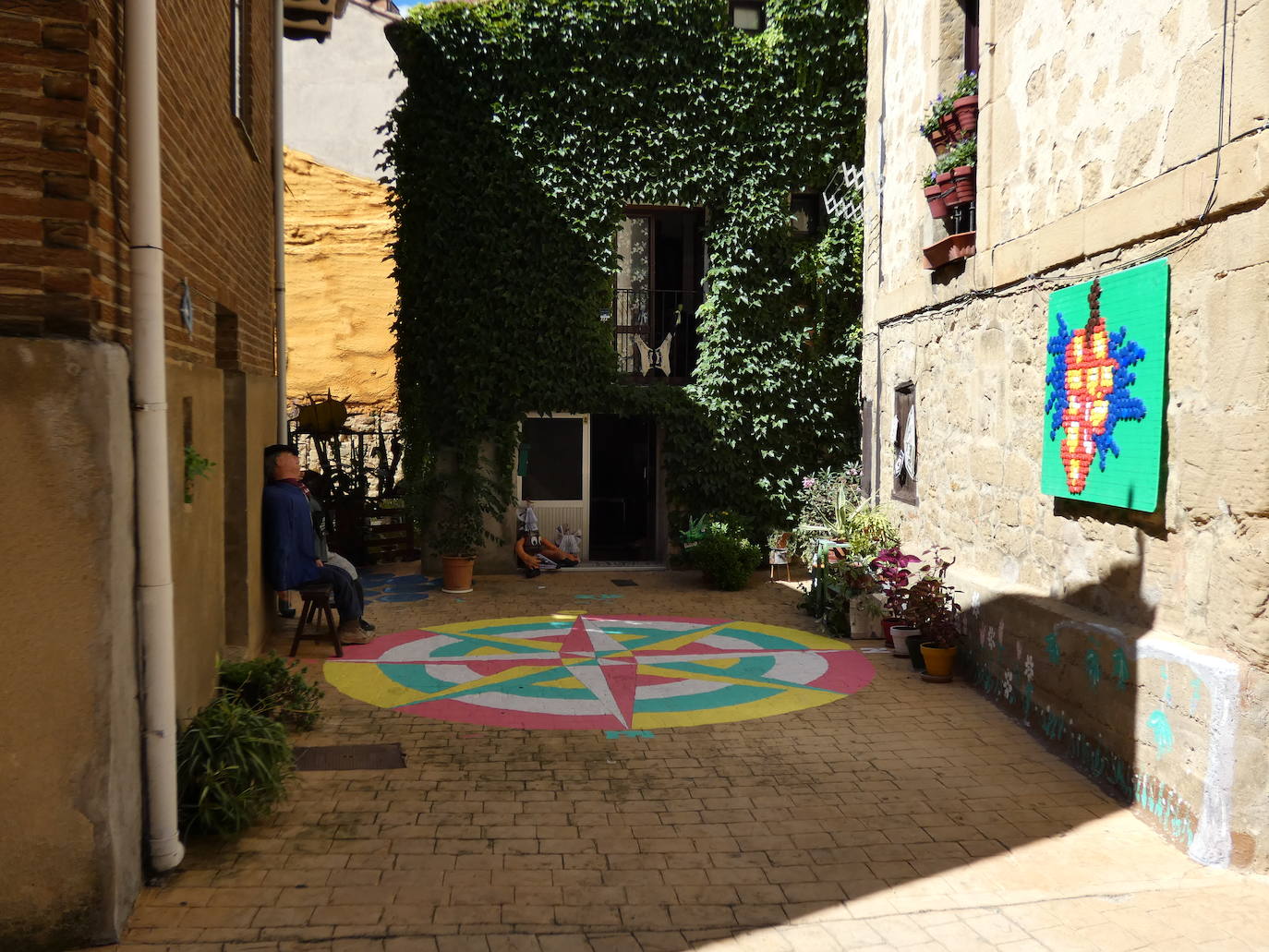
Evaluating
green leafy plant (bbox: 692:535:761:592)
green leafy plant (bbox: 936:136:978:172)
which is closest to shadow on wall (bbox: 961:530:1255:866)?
green leafy plant (bbox: 936:136:978:172)

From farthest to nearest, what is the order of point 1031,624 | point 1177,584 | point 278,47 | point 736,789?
point 278,47 → point 1031,624 → point 736,789 → point 1177,584

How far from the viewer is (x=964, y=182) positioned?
8.27 meters

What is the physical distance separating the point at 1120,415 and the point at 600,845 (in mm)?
3704

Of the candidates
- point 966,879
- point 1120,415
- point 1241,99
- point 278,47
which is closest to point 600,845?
point 966,879

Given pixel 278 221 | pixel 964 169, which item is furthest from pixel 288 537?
pixel 964 169

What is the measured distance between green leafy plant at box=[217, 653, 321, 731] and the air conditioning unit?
786 cm

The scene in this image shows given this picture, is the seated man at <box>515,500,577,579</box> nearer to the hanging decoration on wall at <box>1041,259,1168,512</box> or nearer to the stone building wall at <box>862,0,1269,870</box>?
the stone building wall at <box>862,0,1269,870</box>

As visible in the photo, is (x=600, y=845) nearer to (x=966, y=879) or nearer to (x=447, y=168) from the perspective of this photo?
(x=966, y=879)

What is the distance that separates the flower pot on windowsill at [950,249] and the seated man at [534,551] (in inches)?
256

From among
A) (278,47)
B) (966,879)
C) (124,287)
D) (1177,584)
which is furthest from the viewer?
(278,47)

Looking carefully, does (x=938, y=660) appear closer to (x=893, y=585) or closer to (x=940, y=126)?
(x=893, y=585)

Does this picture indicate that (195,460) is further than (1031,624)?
No

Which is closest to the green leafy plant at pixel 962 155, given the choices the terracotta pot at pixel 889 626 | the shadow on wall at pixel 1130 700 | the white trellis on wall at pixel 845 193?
the shadow on wall at pixel 1130 700

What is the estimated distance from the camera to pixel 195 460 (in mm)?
5574
